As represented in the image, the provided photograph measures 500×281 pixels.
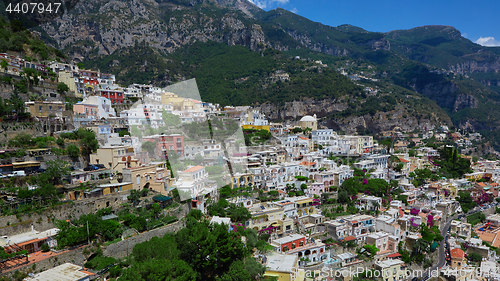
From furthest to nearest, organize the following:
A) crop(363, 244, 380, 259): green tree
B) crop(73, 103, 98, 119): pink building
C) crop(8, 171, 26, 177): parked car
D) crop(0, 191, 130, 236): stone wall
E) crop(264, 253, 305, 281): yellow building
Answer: crop(73, 103, 98, 119): pink building
crop(363, 244, 380, 259): green tree
crop(264, 253, 305, 281): yellow building
crop(8, 171, 26, 177): parked car
crop(0, 191, 130, 236): stone wall

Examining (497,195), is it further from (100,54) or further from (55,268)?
(100,54)

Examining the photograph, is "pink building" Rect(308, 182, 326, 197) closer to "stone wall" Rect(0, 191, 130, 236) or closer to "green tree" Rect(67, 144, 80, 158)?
"stone wall" Rect(0, 191, 130, 236)

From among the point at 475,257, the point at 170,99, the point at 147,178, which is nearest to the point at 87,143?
the point at 147,178

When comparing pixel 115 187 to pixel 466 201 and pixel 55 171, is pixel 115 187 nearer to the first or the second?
pixel 55 171

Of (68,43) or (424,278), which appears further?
(68,43)

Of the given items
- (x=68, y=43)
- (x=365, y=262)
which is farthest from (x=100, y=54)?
(x=365, y=262)

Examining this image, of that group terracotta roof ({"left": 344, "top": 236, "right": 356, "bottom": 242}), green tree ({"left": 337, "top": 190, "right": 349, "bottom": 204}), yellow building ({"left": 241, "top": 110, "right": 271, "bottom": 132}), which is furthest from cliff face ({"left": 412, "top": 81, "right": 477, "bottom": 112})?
terracotta roof ({"left": 344, "top": 236, "right": 356, "bottom": 242})
